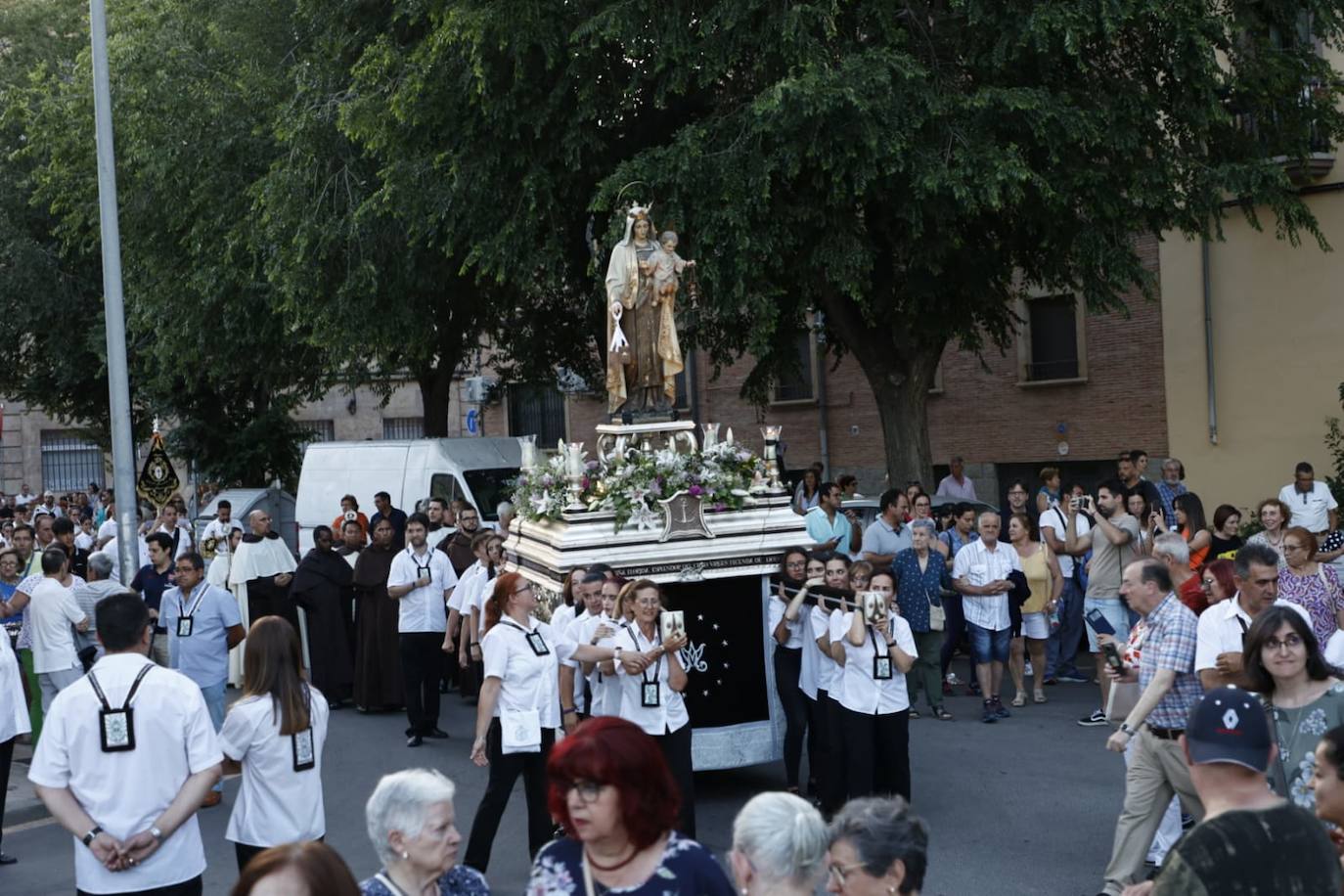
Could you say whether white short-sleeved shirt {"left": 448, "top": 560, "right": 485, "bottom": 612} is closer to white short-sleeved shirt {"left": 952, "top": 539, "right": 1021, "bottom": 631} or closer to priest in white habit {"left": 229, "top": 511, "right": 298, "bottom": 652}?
priest in white habit {"left": 229, "top": 511, "right": 298, "bottom": 652}

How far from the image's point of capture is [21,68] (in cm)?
3241

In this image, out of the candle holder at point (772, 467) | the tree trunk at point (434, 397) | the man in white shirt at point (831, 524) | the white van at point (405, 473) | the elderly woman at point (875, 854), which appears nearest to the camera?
the elderly woman at point (875, 854)

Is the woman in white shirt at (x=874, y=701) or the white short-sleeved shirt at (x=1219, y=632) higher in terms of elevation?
the white short-sleeved shirt at (x=1219, y=632)

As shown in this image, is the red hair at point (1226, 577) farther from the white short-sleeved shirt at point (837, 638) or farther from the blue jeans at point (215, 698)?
the blue jeans at point (215, 698)

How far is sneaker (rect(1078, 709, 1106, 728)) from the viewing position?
12047 mm

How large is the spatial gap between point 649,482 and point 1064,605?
5.74 m

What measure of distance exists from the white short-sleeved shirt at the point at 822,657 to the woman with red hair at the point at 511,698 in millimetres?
1853

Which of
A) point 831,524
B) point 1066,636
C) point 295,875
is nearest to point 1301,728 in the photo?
point 295,875

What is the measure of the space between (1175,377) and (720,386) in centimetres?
1123

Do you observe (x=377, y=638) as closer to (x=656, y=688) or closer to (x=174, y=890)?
(x=656, y=688)

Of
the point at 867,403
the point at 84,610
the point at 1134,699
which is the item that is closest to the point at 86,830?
the point at 1134,699

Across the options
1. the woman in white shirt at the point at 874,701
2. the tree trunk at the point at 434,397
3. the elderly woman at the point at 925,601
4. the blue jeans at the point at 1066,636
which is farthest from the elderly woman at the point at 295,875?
the tree trunk at the point at 434,397

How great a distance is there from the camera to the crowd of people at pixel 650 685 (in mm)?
3967

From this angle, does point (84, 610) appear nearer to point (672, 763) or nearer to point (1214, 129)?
point (672, 763)
